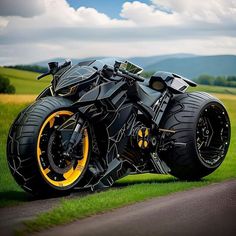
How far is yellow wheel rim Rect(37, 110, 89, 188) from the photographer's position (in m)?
7.77

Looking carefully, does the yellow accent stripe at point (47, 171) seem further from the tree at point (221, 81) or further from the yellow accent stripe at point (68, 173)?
the tree at point (221, 81)

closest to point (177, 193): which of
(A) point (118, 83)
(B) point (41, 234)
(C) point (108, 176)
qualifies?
(C) point (108, 176)

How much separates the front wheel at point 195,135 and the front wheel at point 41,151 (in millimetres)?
1971

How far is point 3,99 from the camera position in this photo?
10320mm

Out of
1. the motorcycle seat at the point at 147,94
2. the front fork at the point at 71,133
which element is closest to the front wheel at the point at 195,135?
the motorcycle seat at the point at 147,94

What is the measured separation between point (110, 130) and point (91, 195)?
1039 mm

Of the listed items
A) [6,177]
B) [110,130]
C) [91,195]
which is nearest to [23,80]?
[6,177]

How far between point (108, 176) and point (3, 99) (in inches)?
91.4

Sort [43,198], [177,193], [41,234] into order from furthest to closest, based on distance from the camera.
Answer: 1. [177,193]
2. [43,198]
3. [41,234]

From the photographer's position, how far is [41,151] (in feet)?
25.6

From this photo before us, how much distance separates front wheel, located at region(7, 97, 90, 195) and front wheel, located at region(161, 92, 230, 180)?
1.97 meters

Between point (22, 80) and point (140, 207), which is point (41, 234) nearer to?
point (140, 207)

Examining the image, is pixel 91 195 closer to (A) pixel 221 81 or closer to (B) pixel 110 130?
(B) pixel 110 130

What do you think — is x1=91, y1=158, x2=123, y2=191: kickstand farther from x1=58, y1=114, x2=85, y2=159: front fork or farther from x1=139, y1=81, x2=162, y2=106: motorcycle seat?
x1=139, y1=81, x2=162, y2=106: motorcycle seat
